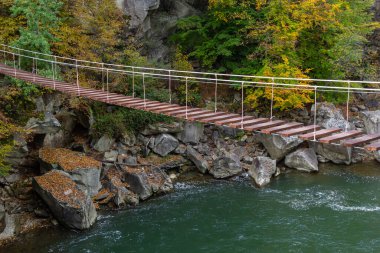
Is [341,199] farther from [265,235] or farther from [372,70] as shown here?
[372,70]

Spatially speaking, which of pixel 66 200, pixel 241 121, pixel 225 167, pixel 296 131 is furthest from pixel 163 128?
pixel 296 131

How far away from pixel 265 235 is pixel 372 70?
44.1ft

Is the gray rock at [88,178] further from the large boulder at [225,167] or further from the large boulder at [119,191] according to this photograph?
the large boulder at [225,167]

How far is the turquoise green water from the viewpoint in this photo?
923 centimetres

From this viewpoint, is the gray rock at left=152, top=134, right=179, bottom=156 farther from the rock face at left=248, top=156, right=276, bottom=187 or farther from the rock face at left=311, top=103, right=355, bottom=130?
the rock face at left=311, top=103, right=355, bottom=130

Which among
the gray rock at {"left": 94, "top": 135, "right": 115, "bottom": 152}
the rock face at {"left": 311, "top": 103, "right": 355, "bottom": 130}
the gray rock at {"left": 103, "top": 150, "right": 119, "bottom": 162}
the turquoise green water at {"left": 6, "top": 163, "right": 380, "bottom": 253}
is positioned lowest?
the turquoise green water at {"left": 6, "top": 163, "right": 380, "bottom": 253}

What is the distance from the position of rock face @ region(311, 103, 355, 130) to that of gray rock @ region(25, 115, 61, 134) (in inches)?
393

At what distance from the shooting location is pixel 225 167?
1389 cm

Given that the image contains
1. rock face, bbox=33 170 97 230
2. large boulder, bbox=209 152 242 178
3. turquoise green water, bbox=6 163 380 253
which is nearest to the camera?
turquoise green water, bbox=6 163 380 253

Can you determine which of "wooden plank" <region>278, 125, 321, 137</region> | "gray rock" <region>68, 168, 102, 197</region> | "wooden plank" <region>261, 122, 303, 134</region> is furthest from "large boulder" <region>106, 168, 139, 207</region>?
"wooden plank" <region>278, 125, 321, 137</region>

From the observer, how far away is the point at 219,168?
45.5ft

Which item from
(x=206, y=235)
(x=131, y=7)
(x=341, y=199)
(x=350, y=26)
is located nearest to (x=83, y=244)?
(x=206, y=235)

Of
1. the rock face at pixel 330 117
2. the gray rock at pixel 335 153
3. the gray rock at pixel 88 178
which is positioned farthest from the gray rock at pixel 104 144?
the rock face at pixel 330 117

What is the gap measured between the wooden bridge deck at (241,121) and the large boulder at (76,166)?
2.13m
